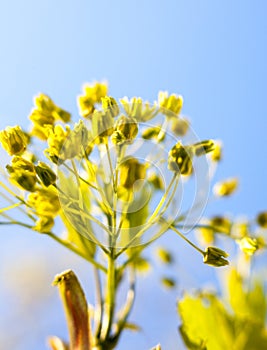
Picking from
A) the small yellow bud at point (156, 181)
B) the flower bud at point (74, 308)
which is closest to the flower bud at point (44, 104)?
the small yellow bud at point (156, 181)

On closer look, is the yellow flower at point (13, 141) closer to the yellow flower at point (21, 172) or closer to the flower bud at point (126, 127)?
the yellow flower at point (21, 172)

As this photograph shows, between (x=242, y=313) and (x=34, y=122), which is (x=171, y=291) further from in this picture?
(x=34, y=122)

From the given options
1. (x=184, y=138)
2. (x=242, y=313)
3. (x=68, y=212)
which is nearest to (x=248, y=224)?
(x=242, y=313)

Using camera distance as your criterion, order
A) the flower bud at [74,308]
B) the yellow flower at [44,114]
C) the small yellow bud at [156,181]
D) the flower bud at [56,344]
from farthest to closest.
A: the small yellow bud at [156,181] < the yellow flower at [44,114] < the flower bud at [56,344] < the flower bud at [74,308]

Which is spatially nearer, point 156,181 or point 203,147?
point 203,147

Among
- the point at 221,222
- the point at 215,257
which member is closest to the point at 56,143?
the point at 215,257

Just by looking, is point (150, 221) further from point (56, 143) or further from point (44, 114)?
point (44, 114)
